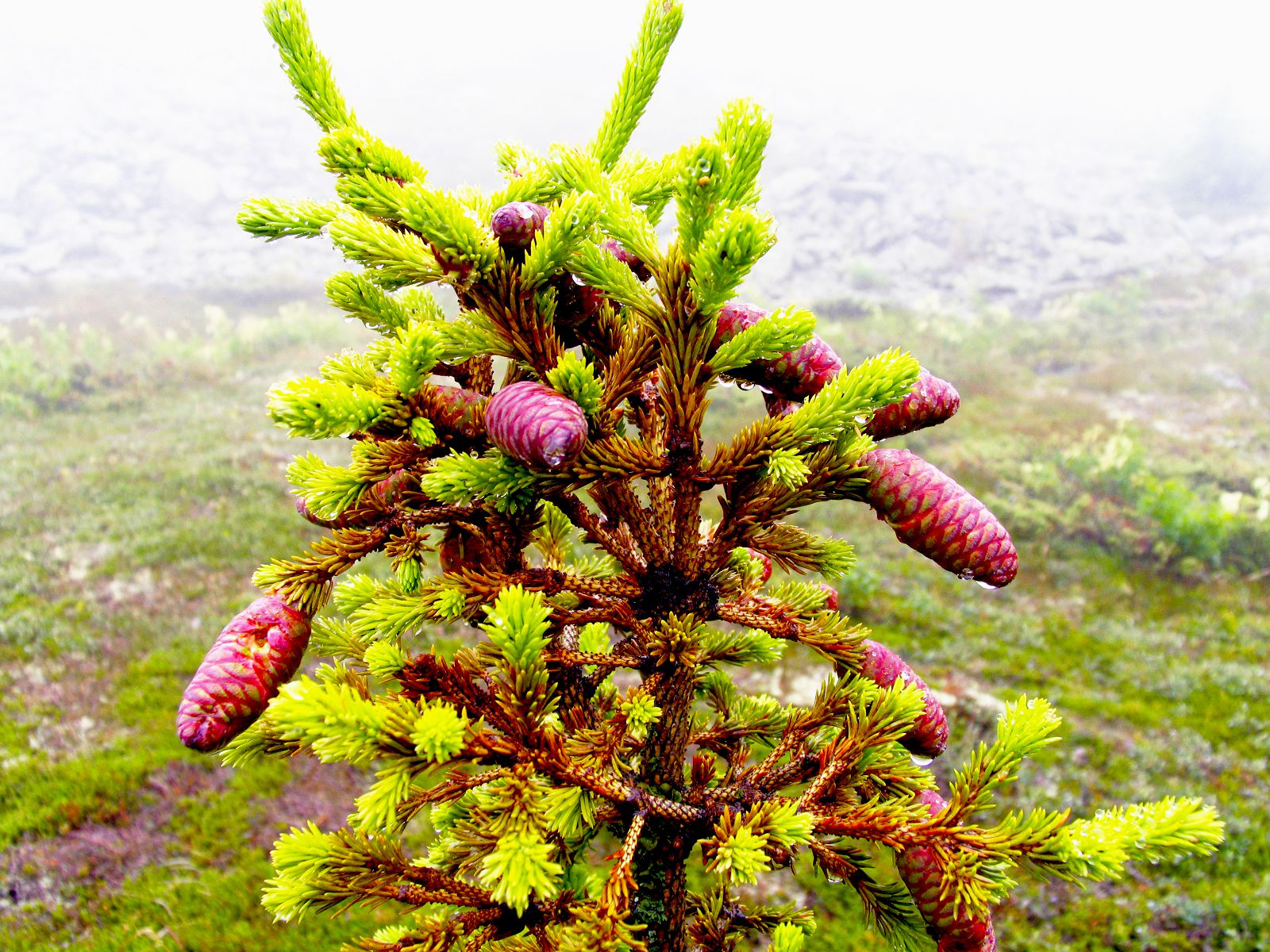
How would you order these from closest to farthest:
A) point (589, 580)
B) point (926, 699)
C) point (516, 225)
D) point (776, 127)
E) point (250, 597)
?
1. point (516, 225)
2. point (926, 699)
3. point (589, 580)
4. point (250, 597)
5. point (776, 127)

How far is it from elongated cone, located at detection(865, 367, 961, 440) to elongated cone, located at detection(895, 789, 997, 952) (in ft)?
2.38

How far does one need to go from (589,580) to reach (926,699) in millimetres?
722

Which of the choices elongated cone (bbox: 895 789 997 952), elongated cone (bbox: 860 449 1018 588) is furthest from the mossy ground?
elongated cone (bbox: 860 449 1018 588)

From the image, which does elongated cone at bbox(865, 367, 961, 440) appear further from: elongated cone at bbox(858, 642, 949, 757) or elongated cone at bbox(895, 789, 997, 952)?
elongated cone at bbox(895, 789, 997, 952)

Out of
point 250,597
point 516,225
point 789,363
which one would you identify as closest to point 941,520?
point 789,363

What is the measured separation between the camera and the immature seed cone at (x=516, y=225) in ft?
3.42

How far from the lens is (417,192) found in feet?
3.10

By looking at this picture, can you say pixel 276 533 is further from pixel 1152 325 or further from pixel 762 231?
pixel 1152 325

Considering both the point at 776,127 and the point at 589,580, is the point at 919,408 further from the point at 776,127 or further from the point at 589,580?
the point at 776,127

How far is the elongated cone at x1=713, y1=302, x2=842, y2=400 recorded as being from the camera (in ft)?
3.87

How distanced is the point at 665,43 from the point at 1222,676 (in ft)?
31.9

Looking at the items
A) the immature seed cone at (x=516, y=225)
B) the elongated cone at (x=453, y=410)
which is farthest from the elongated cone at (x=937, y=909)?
the immature seed cone at (x=516, y=225)

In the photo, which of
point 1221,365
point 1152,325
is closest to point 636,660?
point 1221,365

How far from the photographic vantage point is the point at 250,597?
27.2ft
